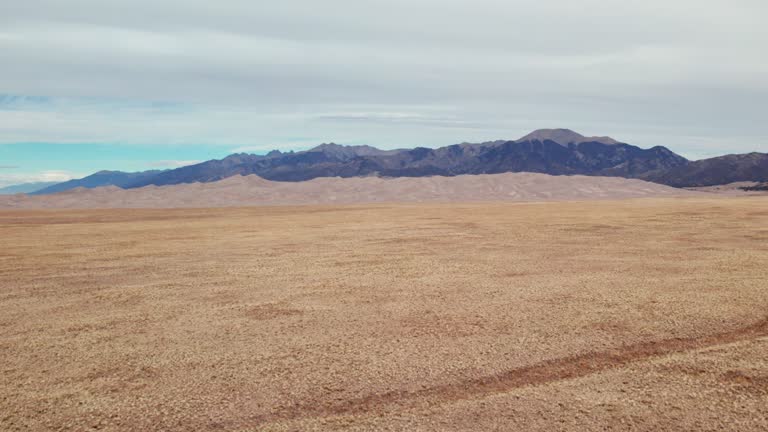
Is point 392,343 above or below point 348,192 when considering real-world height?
below

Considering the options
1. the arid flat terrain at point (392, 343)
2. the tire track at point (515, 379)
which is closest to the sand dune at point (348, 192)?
the arid flat terrain at point (392, 343)

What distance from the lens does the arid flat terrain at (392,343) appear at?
9.31 meters

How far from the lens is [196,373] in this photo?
1124 centimetres

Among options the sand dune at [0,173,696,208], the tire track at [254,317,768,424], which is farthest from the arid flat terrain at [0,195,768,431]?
the sand dune at [0,173,696,208]

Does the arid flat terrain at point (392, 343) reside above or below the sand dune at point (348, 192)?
below

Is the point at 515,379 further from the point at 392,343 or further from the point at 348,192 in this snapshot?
the point at 348,192

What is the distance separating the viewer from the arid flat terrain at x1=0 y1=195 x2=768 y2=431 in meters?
9.31

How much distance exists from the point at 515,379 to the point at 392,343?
328cm

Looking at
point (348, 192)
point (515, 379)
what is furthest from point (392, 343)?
point (348, 192)

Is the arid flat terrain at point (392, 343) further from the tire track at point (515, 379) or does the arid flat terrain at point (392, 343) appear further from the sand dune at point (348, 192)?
the sand dune at point (348, 192)

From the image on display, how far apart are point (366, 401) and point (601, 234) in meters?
29.2

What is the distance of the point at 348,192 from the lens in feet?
427

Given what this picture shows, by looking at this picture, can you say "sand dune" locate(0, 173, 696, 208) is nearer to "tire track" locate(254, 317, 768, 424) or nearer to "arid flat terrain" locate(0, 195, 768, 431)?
"arid flat terrain" locate(0, 195, 768, 431)

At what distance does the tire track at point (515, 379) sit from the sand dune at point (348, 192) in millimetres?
108771
